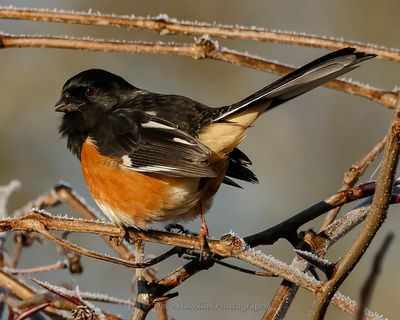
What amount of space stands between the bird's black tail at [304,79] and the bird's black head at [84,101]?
682mm

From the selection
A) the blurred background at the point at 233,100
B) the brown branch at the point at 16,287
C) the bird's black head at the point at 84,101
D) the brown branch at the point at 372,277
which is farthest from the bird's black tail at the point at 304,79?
the blurred background at the point at 233,100

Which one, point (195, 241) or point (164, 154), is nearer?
point (195, 241)

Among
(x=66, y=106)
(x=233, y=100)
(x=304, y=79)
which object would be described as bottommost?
(x=304, y=79)

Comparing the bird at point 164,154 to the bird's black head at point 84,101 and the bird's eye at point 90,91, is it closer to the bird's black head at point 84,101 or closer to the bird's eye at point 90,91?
the bird's black head at point 84,101

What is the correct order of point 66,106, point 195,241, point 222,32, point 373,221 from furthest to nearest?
point 66,106, point 222,32, point 195,241, point 373,221

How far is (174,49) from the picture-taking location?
2.43 metres

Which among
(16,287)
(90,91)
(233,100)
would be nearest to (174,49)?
(16,287)

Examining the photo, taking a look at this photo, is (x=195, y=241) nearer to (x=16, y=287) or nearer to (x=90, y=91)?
(x=16, y=287)

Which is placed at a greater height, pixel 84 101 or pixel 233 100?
pixel 233 100

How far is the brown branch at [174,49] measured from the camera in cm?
234

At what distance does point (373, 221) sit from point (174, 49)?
118 cm

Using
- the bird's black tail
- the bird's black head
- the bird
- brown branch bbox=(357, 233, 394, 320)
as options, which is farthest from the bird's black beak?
brown branch bbox=(357, 233, 394, 320)

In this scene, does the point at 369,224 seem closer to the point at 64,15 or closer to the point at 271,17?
the point at 64,15

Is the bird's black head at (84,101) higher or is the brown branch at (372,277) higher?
the bird's black head at (84,101)
